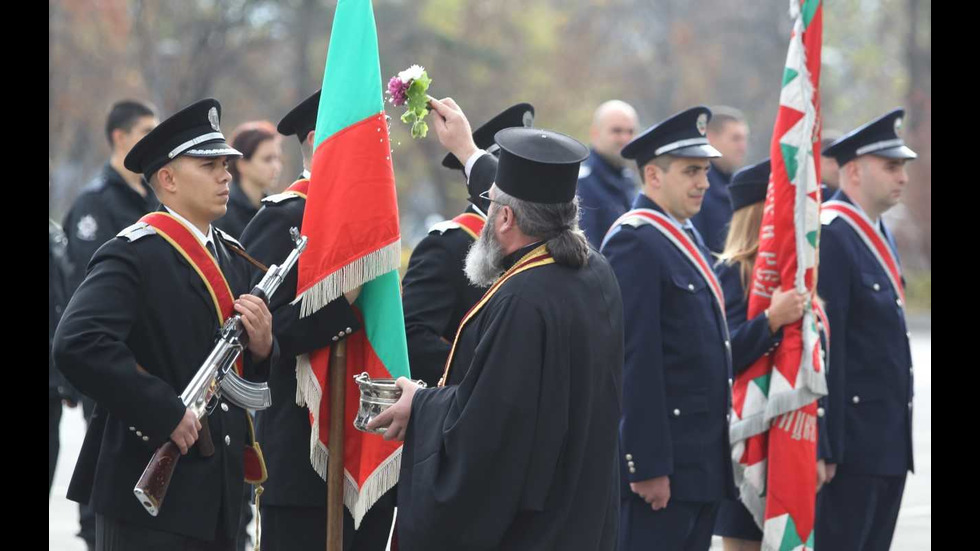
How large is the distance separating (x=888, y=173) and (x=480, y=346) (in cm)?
366

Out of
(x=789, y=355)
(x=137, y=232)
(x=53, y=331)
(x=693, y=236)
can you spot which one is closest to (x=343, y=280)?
(x=137, y=232)

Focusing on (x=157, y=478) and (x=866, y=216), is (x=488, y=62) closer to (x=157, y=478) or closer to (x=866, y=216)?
(x=866, y=216)

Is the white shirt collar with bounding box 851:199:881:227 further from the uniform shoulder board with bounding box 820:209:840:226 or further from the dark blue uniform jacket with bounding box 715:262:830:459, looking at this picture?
the dark blue uniform jacket with bounding box 715:262:830:459

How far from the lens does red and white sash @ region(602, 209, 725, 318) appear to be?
20.2 ft

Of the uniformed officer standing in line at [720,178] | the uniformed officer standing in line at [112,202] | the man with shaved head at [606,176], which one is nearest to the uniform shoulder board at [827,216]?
the uniformed officer standing in line at [720,178]

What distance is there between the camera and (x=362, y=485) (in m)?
5.40

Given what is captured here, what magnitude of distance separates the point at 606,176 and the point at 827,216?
2.61 meters

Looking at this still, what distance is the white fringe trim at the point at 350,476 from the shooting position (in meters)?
5.37

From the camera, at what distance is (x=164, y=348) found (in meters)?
4.73

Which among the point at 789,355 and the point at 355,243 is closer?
the point at 355,243

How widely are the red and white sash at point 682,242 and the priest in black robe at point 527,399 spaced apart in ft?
5.80
